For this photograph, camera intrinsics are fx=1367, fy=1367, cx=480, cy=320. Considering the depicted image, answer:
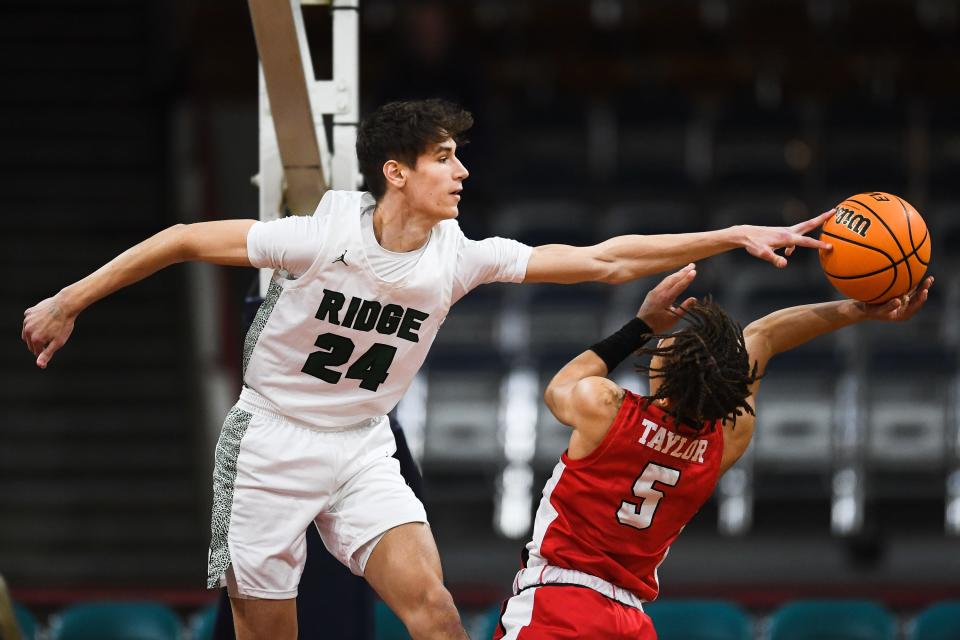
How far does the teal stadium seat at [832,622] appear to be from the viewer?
21.4ft

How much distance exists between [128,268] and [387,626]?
10.2 feet

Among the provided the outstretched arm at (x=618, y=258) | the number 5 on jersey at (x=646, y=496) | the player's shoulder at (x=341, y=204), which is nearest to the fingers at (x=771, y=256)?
the outstretched arm at (x=618, y=258)

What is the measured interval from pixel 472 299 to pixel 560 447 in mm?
1420

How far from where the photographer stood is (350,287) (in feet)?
14.2

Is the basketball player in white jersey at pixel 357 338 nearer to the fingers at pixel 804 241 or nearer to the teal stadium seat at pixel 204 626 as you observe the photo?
the fingers at pixel 804 241

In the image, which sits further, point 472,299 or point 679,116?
point 679,116

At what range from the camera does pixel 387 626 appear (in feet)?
22.0

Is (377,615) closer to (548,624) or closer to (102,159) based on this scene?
(548,624)

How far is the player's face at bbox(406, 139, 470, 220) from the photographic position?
14.2 feet

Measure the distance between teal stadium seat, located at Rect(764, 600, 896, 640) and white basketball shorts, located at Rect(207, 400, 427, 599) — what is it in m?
2.82

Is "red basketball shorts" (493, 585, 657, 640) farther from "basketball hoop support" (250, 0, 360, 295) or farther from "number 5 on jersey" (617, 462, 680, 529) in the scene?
"basketball hoop support" (250, 0, 360, 295)

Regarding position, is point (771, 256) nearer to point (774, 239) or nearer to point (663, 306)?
point (774, 239)

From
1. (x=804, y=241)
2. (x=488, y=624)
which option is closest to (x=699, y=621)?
(x=488, y=624)

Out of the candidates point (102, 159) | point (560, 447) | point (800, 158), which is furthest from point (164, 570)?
point (800, 158)
